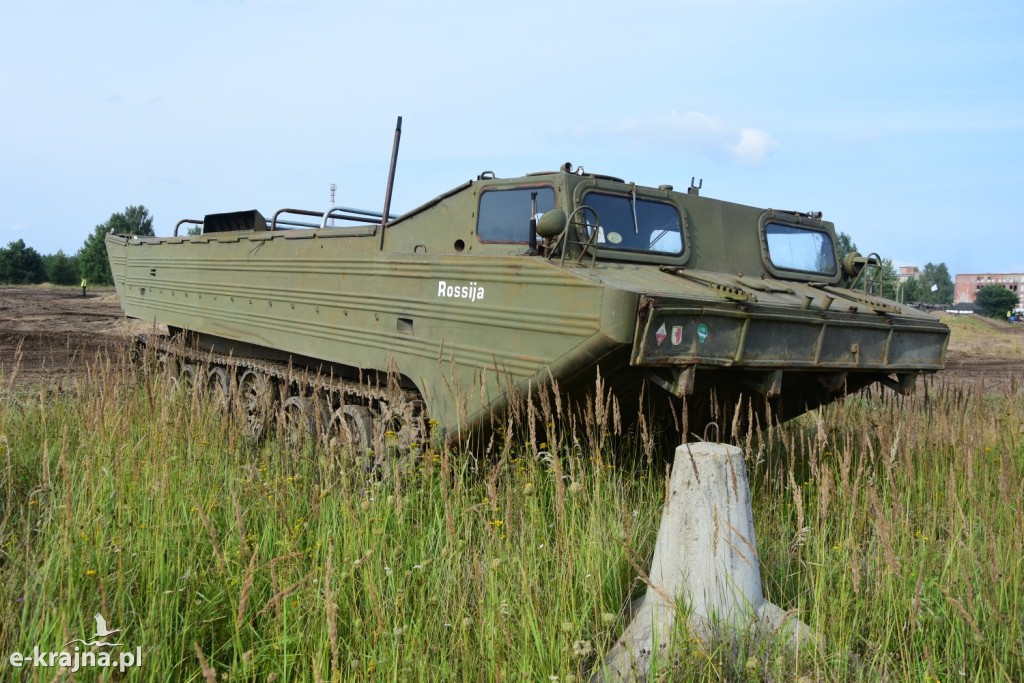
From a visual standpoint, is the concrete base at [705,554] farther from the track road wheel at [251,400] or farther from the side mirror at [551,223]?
the track road wheel at [251,400]

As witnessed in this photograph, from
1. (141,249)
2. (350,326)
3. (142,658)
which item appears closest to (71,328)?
(141,249)

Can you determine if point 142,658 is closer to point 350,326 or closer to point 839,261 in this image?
point 350,326

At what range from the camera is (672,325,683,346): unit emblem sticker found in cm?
430

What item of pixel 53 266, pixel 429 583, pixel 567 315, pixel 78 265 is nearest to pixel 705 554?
pixel 429 583

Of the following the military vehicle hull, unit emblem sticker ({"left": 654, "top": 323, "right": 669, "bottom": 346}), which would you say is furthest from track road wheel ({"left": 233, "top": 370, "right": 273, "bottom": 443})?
unit emblem sticker ({"left": 654, "top": 323, "right": 669, "bottom": 346})

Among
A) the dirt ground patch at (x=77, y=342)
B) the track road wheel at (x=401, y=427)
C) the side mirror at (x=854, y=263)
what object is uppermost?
the side mirror at (x=854, y=263)

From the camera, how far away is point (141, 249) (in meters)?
10.2

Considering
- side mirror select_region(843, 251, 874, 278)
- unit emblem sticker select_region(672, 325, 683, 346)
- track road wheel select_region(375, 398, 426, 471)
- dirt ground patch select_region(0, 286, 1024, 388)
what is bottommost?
dirt ground patch select_region(0, 286, 1024, 388)

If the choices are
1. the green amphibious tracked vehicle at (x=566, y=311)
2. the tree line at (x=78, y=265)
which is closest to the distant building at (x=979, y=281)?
the tree line at (x=78, y=265)

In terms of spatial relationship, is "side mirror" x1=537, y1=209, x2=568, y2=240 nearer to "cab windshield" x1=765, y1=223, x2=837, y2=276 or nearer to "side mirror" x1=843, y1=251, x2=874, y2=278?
"cab windshield" x1=765, y1=223, x2=837, y2=276

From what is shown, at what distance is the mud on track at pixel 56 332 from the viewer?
39.5 ft

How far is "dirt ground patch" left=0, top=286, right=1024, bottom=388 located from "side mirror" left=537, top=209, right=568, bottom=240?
6218mm

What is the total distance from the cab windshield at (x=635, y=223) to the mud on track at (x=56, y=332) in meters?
6.60

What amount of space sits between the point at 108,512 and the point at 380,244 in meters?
2.85
